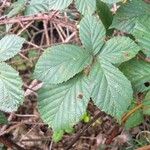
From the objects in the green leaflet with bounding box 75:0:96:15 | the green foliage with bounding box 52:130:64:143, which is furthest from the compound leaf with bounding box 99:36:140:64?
the green foliage with bounding box 52:130:64:143

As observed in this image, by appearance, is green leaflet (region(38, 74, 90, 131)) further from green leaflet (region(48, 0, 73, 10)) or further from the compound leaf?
green leaflet (region(48, 0, 73, 10))

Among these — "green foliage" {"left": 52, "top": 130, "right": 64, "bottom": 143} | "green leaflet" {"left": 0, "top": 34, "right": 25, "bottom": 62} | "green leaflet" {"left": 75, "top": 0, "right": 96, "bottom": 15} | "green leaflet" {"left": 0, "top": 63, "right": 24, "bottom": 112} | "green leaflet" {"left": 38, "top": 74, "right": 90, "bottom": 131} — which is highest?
"green leaflet" {"left": 75, "top": 0, "right": 96, "bottom": 15}

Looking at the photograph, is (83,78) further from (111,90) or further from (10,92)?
(10,92)

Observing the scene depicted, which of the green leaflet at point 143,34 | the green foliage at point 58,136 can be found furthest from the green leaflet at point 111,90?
the green foliage at point 58,136

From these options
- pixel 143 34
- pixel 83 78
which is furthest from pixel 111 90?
pixel 143 34

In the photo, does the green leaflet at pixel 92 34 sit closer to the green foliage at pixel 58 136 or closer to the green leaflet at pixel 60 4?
the green leaflet at pixel 60 4

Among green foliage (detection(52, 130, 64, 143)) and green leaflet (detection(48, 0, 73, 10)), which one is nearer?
green leaflet (detection(48, 0, 73, 10))
